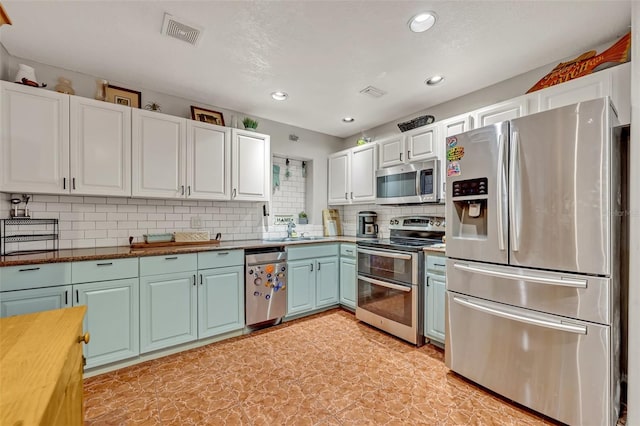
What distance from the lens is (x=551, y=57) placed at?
2365mm

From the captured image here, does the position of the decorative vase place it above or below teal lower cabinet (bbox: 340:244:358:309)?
above

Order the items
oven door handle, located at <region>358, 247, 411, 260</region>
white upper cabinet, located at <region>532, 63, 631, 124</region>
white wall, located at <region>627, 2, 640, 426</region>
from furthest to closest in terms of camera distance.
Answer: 1. oven door handle, located at <region>358, 247, 411, 260</region>
2. white upper cabinet, located at <region>532, 63, 631, 124</region>
3. white wall, located at <region>627, 2, 640, 426</region>

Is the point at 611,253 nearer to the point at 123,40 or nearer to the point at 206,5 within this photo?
the point at 206,5

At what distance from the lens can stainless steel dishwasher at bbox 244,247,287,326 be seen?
3.00 metres

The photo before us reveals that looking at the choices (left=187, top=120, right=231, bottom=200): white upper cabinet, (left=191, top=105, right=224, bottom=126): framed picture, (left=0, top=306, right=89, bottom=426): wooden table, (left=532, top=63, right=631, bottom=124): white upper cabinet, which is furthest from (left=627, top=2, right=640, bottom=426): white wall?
(left=191, top=105, right=224, bottom=126): framed picture

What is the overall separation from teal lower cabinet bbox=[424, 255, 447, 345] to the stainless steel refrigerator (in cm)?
38

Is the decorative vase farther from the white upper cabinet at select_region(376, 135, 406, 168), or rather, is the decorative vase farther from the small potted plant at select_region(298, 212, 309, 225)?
the white upper cabinet at select_region(376, 135, 406, 168)

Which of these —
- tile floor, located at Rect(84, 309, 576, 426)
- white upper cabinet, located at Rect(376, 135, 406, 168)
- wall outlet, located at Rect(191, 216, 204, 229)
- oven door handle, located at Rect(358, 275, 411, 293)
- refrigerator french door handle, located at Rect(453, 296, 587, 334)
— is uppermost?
white upper cabinet, located at Rect(376, 135, 406, 168)

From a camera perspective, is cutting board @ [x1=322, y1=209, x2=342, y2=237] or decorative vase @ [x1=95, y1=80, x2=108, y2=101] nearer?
decorative vase @ [x1=95, y1=80, x2=108, y2=101]

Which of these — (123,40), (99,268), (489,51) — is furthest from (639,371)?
(123,40)

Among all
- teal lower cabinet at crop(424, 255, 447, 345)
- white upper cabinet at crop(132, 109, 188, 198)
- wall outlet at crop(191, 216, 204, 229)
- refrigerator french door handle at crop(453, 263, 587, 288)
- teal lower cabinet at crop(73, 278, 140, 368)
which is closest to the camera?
refrigerator french door handle at crop(453, 263, 587, 288)

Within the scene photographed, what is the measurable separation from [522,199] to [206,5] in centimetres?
241

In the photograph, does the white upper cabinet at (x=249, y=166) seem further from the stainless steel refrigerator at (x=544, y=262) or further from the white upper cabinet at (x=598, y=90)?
the white upper cabinet at (x=598, y=90)

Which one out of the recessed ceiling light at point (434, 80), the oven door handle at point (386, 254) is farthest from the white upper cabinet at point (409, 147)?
the oven door handle at point (386, 254)
